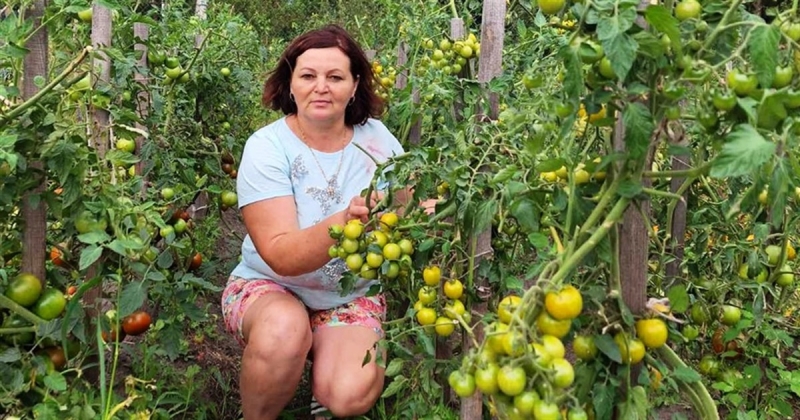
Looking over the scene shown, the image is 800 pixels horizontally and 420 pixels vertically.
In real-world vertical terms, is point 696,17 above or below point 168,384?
above

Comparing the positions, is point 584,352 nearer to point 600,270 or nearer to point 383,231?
point 600,270

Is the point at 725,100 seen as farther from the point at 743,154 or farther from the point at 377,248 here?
the point at 377,248

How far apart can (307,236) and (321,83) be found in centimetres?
48

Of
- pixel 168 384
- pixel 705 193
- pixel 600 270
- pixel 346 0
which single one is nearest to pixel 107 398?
pixel 168 384

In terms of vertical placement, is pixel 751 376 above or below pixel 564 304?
below

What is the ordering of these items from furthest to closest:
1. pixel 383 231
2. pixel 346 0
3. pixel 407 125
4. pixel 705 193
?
1. pixel 346 0
2. pixel 407 125
3. pixel 705 193
4. pixel 383 231

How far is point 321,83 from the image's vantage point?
204cm

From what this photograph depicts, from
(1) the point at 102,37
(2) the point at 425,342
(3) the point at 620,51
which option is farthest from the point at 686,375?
(1) the point at 102,37

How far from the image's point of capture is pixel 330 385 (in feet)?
6.48

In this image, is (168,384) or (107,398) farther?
(168,384)

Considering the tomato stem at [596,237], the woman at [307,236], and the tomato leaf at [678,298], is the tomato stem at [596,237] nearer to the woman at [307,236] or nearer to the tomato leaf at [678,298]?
the tomato leaf at [678,298]

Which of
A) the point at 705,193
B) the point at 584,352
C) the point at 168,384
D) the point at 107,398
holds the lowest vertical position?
the point at 168,384

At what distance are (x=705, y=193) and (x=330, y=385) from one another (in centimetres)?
112

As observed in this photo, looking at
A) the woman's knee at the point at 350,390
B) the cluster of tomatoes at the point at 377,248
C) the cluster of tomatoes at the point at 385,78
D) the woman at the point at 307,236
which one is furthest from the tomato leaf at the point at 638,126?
the cluster of tomatoes at the point at 385,78
